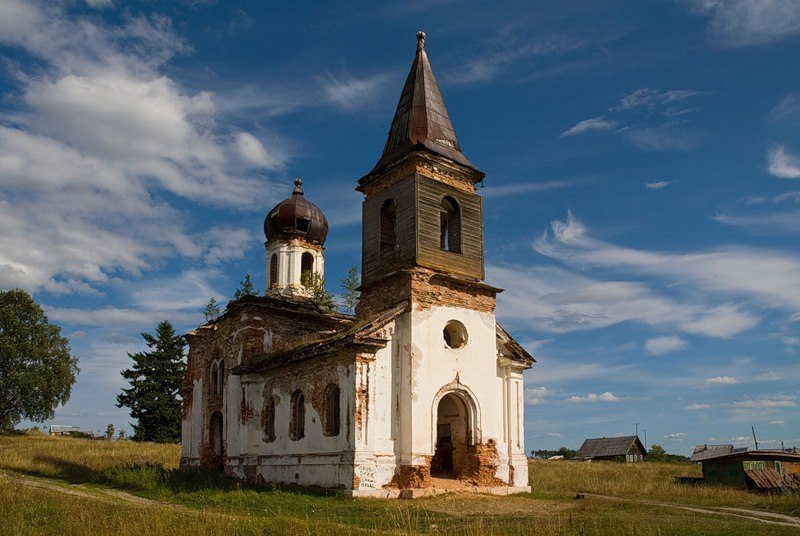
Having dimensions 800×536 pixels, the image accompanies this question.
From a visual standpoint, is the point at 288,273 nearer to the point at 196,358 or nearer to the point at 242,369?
the point at 196,358

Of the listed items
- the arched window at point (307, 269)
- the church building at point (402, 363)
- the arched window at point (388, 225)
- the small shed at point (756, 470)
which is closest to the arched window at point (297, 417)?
the church building at point (402, 363)

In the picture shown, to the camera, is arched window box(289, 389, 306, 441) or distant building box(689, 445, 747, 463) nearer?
arched window box(289, 389, 306, 441)

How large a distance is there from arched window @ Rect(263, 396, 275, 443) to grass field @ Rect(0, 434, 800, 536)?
79.0 inches

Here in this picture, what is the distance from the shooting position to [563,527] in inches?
458

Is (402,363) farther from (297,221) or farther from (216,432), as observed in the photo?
(297,221)

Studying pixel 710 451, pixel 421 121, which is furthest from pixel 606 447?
pixel 421 121

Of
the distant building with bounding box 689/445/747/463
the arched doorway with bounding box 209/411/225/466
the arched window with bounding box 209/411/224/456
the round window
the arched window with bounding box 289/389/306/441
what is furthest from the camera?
the distant building with bounding box 689/445/747/463

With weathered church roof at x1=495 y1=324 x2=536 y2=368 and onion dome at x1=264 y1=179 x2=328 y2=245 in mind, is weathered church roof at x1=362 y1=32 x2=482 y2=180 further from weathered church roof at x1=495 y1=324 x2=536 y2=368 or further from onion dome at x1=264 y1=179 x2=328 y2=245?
onion dome at x1=264 y1=179 x2=328 y2=245

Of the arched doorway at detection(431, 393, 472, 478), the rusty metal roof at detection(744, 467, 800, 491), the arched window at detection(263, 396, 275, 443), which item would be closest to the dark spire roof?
the arched doorway at detection(431, 393, 472, 478)

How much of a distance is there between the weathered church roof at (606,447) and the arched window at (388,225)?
1716 inches

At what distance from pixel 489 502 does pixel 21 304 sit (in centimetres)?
Answer: 4136

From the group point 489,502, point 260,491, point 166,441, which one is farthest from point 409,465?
point 166,441

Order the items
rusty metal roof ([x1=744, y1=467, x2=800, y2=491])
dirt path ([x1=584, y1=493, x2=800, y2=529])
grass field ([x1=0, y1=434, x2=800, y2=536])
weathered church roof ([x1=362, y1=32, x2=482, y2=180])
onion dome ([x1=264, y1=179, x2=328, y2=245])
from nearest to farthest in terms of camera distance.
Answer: grass field ([x1=0, y1=434, x2=800, y2=536]) → dirt path ([x1=584, y1=493, x2=800, y2=529]) → weathered church roof ([x1=362, y1=32, x2=482, y2=180]) → rusty metal roof ([x1=744, y1=467, x2=800, y2=491]) → onion dome ([x1=264, y1=179, x2=328, y2=245])

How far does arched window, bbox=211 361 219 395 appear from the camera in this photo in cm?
2678
